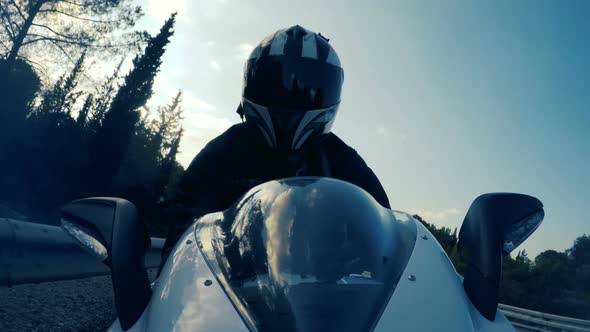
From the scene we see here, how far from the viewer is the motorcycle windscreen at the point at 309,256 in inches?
45.2

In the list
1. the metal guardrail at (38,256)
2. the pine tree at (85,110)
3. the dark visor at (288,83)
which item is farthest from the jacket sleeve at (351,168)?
the pine tree at (85,110)

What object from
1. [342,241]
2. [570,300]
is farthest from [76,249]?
[570,300]

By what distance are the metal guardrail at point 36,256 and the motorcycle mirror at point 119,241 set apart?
2.41m

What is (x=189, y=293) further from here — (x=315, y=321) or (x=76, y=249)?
(x=76, y=249)

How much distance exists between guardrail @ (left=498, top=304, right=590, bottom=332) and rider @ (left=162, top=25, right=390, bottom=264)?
8481 millimetres

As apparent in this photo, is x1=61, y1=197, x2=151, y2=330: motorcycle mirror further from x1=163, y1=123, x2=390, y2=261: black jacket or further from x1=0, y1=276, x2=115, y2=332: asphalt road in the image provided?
x1=0, y1=276, x2=115, y2=332: asphalt road

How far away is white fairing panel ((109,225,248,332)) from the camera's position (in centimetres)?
120

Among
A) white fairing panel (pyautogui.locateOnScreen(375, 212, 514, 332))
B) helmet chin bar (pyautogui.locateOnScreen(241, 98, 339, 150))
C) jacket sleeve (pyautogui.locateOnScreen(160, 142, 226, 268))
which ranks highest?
helmet chin bar (pyautogui.locateOnScreen(241, 98, 339, 150))

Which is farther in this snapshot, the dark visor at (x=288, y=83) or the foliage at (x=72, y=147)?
the foliage at (x=72, y=147)

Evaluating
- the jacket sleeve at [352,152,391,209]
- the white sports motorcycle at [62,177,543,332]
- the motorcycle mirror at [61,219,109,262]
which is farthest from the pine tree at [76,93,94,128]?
the white sports motorcycle at [62,177,543,332]

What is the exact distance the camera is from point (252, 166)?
3783mm

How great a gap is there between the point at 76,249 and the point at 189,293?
12.1 ft

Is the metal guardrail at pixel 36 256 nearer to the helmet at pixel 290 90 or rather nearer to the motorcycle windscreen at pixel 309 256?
the helmet at pixel 290 90

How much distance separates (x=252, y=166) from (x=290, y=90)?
2.41 ft
